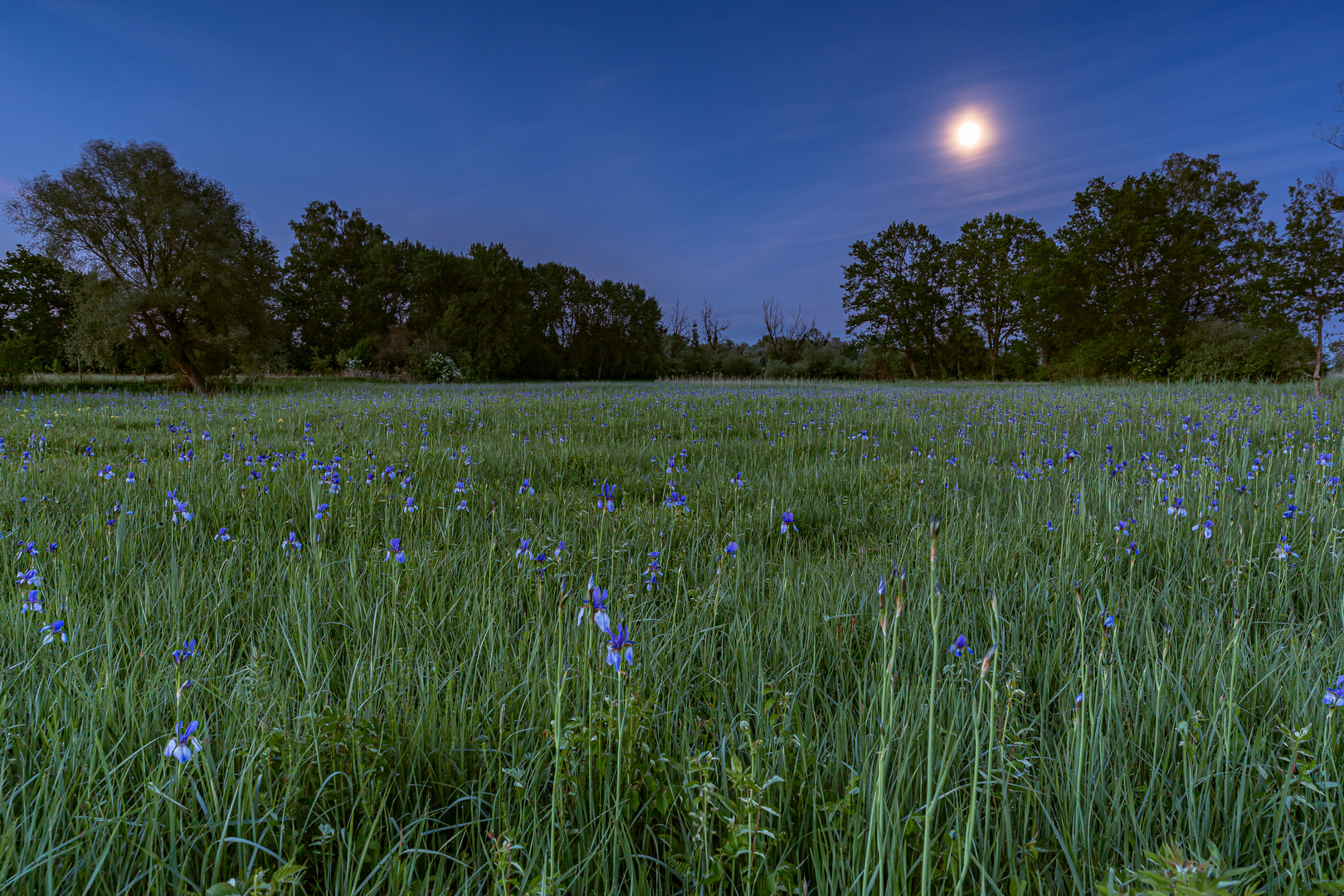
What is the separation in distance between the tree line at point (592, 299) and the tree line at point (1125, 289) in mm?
143

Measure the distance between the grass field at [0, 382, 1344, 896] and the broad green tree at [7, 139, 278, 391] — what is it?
79.4 feet

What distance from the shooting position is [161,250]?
23.2 meters

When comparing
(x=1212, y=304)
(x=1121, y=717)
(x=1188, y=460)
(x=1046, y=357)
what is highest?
(x=1212, y=304)

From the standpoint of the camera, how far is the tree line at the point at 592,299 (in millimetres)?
22469

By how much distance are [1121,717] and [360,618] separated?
2.78m

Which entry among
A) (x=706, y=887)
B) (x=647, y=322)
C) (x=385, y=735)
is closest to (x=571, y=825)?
(x=706, y=887)

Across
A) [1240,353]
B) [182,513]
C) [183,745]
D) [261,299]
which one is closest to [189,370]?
[261,299]

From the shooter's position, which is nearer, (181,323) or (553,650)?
(553,650)

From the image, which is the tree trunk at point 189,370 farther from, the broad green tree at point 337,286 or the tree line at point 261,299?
the broad green tree at point 337,286

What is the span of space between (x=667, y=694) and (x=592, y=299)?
61.7m

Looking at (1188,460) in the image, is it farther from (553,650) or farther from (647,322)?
(647,322)

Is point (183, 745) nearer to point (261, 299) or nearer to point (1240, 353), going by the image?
point (261, 299)

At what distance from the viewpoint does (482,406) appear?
37.3ft

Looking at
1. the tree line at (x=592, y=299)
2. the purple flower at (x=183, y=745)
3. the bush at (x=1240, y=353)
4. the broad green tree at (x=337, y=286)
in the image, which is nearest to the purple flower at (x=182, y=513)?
the purple flower at (x=183, y=745)
